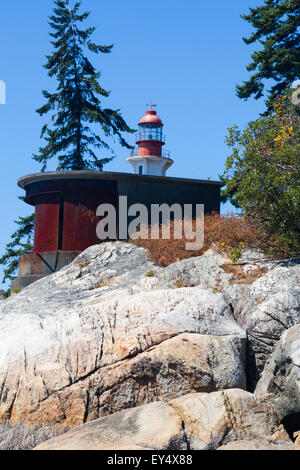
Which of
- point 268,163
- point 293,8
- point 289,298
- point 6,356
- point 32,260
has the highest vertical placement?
point 293,8

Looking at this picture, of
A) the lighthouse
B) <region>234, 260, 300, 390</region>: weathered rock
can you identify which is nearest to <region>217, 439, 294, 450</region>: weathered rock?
<region>234, 260, 300, 390</region>: weathered rock

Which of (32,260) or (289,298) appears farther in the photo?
(32,260)

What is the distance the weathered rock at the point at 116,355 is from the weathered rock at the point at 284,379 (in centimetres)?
89

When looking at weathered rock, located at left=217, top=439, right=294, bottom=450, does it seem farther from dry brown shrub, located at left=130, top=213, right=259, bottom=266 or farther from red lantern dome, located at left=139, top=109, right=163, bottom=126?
red lantern dome, located at left=139, top=109, right=163, bottom=126

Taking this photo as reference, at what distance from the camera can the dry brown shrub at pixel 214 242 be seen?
52.6 feet

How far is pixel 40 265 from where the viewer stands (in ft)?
65.6

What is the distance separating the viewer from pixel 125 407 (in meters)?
11.2

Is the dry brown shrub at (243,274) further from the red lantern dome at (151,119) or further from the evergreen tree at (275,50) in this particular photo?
the red lantern dome at (151,119)

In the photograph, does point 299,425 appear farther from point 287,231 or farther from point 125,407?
point 287,231

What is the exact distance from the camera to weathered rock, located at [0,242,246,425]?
11.2 meters

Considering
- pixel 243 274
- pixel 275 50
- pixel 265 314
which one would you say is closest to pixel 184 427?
pixel 265 314

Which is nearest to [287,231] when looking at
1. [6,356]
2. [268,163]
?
[268,163]

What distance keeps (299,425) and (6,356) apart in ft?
17.7

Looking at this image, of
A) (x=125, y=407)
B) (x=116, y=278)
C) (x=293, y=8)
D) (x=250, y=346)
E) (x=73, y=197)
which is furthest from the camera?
(x=293, y=8)
